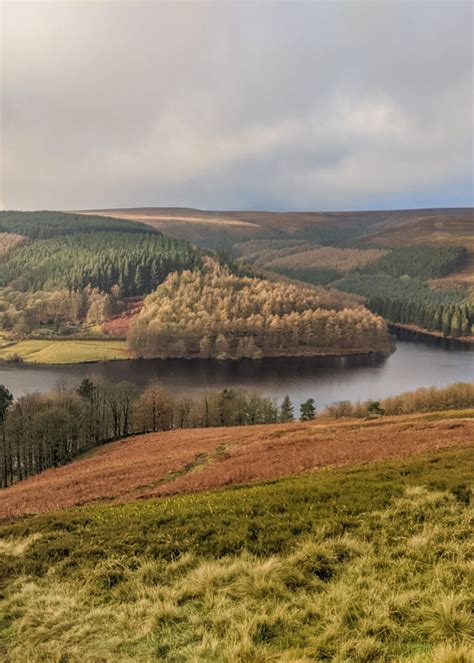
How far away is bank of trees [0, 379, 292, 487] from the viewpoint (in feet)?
206

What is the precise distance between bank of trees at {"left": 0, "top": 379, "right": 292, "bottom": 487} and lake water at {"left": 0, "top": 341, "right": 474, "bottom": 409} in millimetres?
26194

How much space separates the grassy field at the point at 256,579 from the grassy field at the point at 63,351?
5595 inches

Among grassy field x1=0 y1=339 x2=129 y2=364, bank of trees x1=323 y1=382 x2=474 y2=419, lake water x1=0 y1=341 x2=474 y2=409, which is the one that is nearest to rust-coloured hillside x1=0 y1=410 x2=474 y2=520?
bank of trees x1=323 y1=382 x2=474 y2=419

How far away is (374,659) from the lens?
780 cm

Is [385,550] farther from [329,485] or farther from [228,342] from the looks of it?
[228,342]

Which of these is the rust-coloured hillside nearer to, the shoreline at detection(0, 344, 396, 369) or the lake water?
the lake water

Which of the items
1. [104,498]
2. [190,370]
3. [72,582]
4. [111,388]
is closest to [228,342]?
[190,370]

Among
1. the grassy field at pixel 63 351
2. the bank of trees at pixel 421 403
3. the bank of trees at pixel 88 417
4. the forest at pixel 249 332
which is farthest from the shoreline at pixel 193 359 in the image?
the bank of trees at pixel 421 403

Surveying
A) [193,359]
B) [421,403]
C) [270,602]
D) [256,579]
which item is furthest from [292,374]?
[270,602]

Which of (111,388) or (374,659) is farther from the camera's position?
(111,388)

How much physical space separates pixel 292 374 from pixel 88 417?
256ft

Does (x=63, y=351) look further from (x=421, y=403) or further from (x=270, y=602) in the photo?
(x=270, y=602)

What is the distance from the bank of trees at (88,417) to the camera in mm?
62812

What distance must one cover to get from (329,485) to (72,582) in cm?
1089
